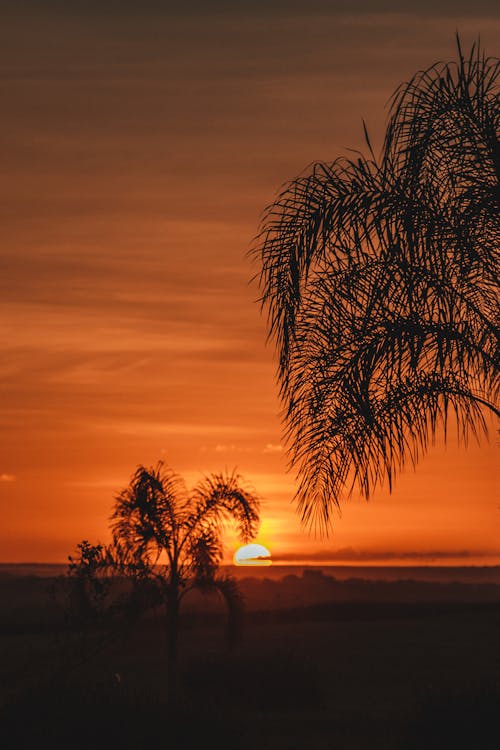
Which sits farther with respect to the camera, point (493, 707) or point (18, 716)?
point (493, 707)

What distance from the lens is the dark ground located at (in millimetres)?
12438

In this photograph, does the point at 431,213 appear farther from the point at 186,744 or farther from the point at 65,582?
the point at 65,582

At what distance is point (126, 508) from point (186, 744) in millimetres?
8130

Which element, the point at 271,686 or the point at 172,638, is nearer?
the point at 172,638

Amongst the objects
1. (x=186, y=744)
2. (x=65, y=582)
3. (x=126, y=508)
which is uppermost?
(x=126, y=508)

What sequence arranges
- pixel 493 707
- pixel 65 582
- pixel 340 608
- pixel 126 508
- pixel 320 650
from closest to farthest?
pixel 493 707, pixel 65 582, pixel 126 508, pixel 320 650, pixel 340 608

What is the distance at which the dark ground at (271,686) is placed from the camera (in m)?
12.4

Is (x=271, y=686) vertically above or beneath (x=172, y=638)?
beneath

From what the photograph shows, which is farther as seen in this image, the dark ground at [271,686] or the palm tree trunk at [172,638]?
the palm tree trunk at [172,638]

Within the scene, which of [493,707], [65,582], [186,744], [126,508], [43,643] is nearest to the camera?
[186,744]

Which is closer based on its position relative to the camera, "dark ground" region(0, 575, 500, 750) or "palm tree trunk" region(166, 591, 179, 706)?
"dark ground" region(0, 575, 500, 750)

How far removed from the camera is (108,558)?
56.2ft

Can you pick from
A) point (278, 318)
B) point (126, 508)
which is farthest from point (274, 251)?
point (126, 508)

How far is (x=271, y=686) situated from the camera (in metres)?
19.7
